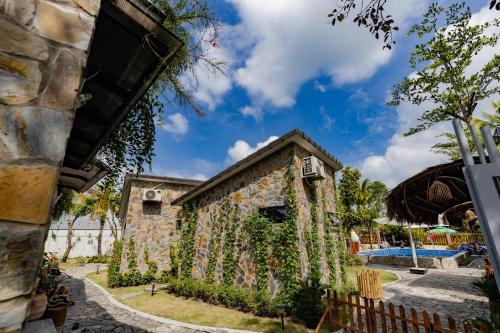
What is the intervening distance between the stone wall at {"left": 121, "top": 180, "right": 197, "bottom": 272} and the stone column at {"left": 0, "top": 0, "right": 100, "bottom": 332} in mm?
13582

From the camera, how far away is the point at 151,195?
13719 mm

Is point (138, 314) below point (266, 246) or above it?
below

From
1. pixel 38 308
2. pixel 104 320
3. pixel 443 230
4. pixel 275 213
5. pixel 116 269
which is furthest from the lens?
pixel 443 230

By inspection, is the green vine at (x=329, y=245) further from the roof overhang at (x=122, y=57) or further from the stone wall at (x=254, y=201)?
the roof overhang at (x=122, y=57)

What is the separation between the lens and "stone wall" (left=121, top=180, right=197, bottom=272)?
44.0 ft

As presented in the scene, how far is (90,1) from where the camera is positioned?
158cm

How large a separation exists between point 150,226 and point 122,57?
13.0 m

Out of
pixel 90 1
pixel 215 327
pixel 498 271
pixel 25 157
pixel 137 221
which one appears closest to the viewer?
pixel 25 157

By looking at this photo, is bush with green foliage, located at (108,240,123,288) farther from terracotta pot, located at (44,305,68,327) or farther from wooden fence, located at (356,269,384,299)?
wooden fence, located at (356,269,384,299)

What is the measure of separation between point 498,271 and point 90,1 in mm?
3736

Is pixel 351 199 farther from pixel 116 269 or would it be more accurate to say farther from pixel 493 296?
pixel 116 269

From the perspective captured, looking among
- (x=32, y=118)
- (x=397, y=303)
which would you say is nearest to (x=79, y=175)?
(x=32, y=118)

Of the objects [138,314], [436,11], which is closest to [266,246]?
[138,314]

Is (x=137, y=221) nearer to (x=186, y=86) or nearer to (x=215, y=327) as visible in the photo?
(x=215, y=327)
